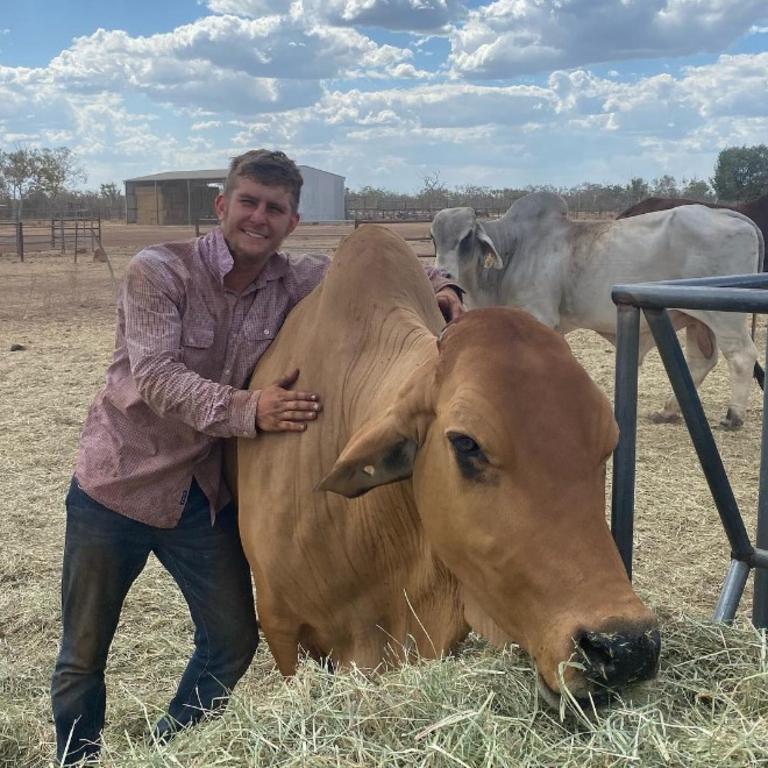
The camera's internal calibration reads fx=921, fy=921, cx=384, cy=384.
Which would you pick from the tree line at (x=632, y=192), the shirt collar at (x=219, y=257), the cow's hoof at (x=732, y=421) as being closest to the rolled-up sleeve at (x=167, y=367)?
the shirt collar at (x=219, y=257)

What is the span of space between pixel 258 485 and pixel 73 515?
26.1 inches

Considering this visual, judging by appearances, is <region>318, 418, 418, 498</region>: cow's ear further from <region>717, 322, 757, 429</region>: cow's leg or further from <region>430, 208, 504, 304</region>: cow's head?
<region>430, 208, 504, 304</region>: cow's head

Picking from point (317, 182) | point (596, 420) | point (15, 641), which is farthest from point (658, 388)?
point (317, 182)

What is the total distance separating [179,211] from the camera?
186 feet

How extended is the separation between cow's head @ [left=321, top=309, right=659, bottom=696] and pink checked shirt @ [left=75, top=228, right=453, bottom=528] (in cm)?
71

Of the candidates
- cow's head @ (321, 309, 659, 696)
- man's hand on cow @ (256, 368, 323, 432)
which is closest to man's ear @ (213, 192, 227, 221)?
man's hand on cow @ (256, 368, 323, 432)

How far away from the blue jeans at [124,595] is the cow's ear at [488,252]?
6.30 metres

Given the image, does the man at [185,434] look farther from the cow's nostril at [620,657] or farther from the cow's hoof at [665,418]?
the cow's hoof at [665,418]

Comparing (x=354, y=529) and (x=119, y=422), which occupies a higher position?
(x=119, y=422)

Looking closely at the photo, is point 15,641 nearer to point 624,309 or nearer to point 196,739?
point 196,739

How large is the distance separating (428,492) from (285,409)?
2.47 feet

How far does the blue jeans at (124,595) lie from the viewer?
10.4 feet

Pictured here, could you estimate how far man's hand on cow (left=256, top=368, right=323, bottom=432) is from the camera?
2961 millimetres

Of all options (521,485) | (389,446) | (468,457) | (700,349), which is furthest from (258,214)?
(700,349)
